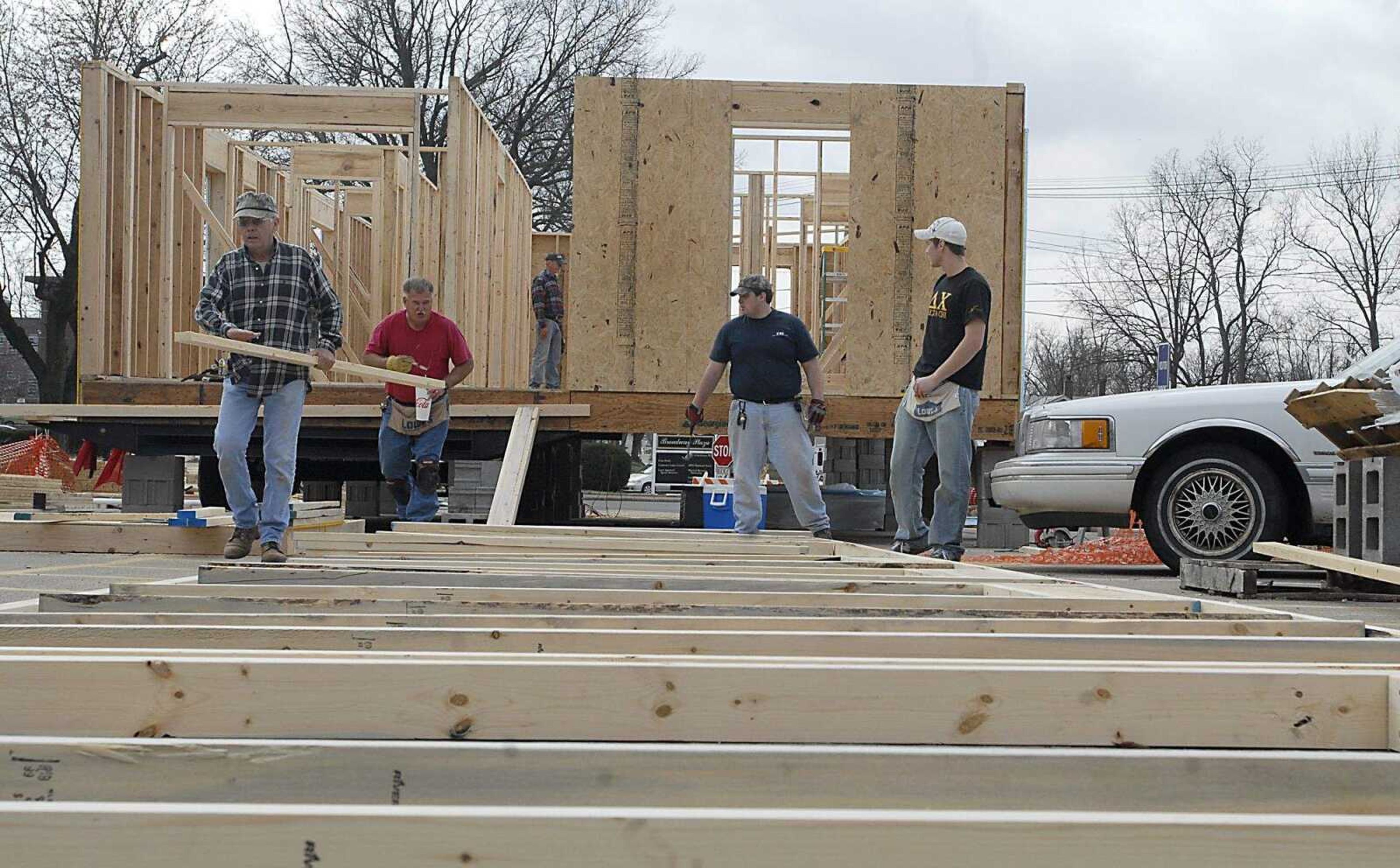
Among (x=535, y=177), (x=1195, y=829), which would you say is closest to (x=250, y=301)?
(x=1195, y=829)

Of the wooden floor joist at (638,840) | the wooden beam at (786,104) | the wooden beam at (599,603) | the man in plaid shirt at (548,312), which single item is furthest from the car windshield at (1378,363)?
the man in plaid shirt at (548,312)

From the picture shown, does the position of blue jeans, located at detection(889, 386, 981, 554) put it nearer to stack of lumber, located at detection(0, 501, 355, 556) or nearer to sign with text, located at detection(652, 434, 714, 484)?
stack of lumber, located at detection(0, 501, 355, 556)

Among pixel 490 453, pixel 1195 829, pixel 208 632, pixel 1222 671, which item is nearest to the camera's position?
pixel 1195 829

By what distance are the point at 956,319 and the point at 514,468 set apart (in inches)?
159

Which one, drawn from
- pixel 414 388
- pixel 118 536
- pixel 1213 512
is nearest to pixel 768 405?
pixel 414 388

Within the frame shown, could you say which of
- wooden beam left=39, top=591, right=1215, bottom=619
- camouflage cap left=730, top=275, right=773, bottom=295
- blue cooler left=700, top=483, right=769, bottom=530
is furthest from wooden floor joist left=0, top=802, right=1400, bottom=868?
blue cooler left=700, top=483, right=769, bottom=530

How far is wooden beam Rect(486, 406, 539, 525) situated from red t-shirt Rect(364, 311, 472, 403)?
1049 millimetres

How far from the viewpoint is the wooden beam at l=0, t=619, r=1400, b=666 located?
3.02 m

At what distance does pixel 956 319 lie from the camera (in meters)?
7.89

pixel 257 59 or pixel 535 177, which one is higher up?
pixel 257 59

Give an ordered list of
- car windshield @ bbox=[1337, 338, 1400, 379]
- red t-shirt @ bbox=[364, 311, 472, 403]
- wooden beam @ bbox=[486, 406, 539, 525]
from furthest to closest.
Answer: wooden beam @ bbox=[486, 406, 539, 525]
red t-shirt @ bbox=[364, 311, 472, 403]
car windshield @ bbox=[1337, 338, 1400, 379]

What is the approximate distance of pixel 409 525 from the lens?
7902 mm

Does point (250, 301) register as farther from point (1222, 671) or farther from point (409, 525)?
point (1222, 671)

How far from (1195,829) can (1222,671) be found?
1043 mm
